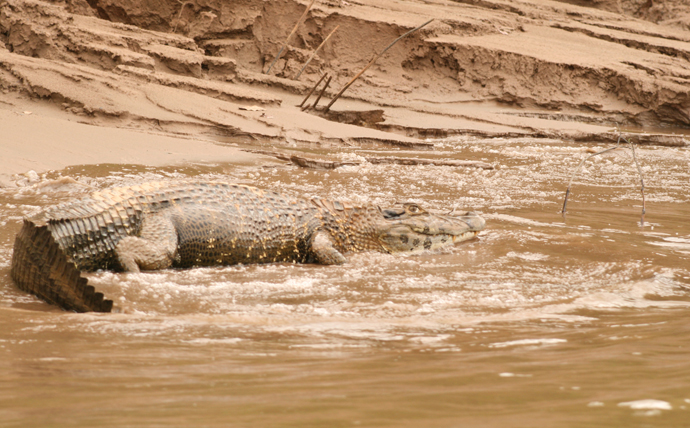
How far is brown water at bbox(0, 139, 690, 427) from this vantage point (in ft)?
4.19

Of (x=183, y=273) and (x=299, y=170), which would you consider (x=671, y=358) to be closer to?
(x=183, y=273)

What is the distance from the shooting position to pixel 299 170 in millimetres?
7457

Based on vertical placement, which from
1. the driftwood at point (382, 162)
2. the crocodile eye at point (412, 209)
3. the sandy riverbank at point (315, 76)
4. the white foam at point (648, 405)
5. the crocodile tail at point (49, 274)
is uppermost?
the sandy riverbank at point (315, 76)

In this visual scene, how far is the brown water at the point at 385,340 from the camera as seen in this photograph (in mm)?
1277

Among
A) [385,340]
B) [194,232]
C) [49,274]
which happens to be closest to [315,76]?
[194,232]

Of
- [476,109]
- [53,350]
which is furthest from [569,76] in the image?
[53,350]

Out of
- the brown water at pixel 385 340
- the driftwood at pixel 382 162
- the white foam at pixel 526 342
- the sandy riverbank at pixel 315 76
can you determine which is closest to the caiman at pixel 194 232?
the brown water at pixel 385 340

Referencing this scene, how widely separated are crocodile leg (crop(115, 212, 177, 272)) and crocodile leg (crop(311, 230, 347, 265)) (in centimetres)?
94

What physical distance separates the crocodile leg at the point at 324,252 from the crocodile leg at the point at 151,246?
938 mm

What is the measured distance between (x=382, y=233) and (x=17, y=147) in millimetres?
4418

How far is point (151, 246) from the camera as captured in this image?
3457 millimetres

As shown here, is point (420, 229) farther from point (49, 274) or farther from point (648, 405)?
point (648, 405)

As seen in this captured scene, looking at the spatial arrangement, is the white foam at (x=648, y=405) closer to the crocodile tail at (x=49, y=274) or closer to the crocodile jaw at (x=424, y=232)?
the crocodile tail at (x=49, y=274)

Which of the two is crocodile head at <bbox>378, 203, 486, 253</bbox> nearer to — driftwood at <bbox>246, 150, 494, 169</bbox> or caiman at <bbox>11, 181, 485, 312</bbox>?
caiman at <bbox>11, 181, 485, 312</bbox>
